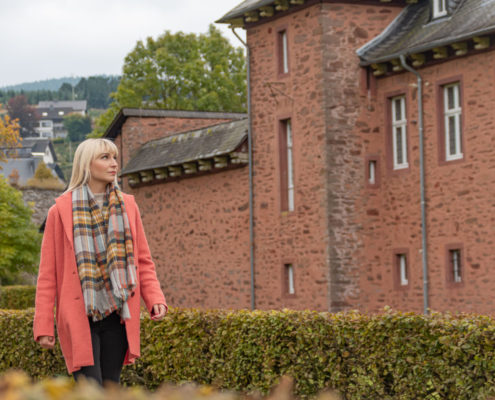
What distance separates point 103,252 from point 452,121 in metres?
16.7

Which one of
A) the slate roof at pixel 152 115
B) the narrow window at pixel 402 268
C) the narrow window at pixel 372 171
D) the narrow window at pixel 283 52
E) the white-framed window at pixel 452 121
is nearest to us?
the white-framed window at pixel 452 121

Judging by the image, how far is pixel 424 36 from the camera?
22641 mm

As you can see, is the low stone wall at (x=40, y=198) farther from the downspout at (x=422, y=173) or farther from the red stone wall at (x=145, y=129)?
the downspout at (x=422, y=173)

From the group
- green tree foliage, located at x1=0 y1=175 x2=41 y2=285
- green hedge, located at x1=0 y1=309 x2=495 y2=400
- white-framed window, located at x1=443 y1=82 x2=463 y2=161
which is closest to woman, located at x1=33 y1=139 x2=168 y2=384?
green hedge, located at x1=0 y1=309 x2=495 y2=400

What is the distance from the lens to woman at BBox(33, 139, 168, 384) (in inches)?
246

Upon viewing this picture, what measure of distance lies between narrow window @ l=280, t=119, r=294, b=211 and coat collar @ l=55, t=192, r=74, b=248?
18385mm

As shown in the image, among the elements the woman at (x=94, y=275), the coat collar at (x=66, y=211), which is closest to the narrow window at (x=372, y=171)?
the woman at (x=94, y=275)

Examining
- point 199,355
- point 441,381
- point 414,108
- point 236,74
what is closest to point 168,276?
point 414,108

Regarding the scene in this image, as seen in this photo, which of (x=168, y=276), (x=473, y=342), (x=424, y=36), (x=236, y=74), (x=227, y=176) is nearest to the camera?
(x=473, y=342)

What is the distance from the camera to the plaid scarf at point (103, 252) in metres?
6.25

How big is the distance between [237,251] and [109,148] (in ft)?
66.8

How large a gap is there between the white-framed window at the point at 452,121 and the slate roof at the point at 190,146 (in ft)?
19.4

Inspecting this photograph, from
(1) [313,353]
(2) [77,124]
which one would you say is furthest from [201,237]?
(2) [77,124]

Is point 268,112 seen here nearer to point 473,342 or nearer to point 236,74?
point 473,342
